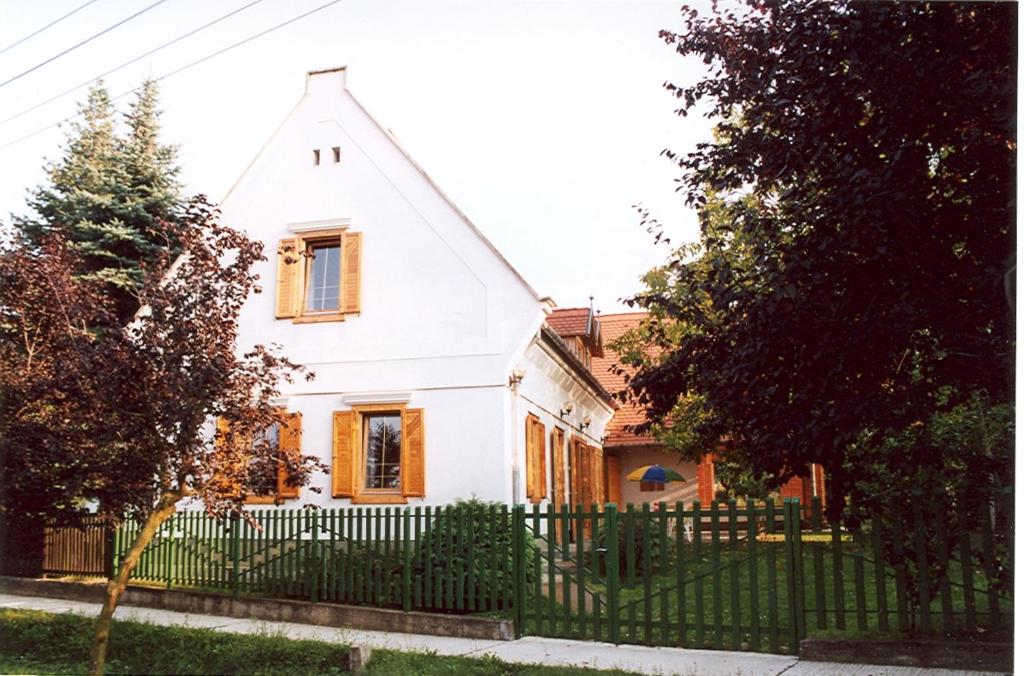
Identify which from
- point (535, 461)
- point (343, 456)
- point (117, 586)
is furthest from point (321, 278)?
point (117, 586)

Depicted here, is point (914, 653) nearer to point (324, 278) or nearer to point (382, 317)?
point (382, 317)

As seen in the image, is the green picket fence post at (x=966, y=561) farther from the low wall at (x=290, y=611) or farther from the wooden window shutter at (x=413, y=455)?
the wooden window shutter at (x=413, y=455)

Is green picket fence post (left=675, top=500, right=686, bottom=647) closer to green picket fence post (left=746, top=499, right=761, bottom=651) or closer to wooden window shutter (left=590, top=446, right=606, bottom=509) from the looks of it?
green picket fence post (left=746, top=499, right=761, bottom=651)

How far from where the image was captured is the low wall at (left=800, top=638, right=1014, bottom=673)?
629 cm

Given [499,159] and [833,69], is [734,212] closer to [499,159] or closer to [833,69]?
[833,69]

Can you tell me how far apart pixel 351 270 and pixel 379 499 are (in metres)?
3.23

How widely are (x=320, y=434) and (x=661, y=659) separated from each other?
668cm

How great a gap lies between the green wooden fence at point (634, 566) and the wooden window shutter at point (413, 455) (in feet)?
4.53

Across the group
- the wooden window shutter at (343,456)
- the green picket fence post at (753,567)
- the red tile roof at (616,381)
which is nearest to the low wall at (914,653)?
the green picket fence post at (753,567)

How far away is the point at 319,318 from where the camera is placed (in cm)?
1261

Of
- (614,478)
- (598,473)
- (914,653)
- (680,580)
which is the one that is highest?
(598,473)

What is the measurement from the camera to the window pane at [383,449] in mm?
12227

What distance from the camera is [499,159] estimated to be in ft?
28.1

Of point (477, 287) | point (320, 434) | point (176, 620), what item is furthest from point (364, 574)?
point (477, 287)
